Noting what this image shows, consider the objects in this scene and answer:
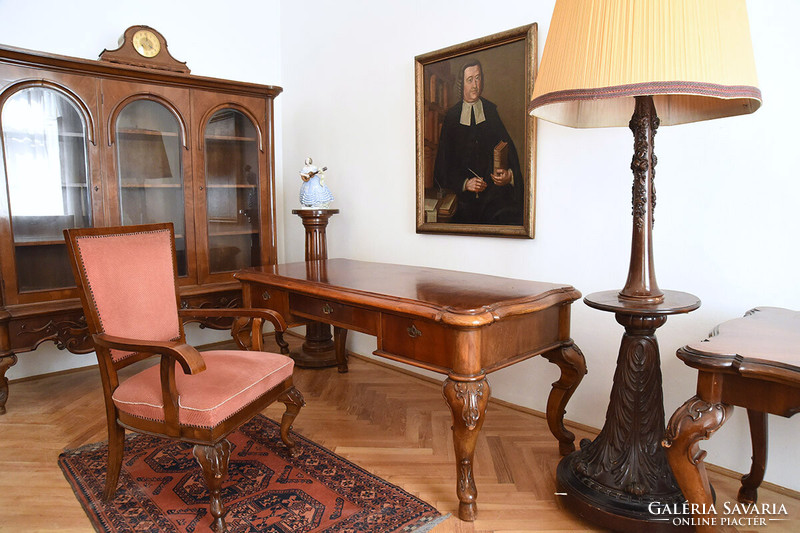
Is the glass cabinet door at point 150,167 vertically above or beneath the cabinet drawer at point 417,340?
above

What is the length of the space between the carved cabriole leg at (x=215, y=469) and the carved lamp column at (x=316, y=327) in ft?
5.67

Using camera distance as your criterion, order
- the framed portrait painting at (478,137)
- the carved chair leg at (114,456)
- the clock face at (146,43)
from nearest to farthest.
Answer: the carved chair leg at (114,456) < the framed portrait painting at (478,137) < the clock face at (146,43)

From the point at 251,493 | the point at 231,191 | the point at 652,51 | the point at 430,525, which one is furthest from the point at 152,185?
the point at 652,51

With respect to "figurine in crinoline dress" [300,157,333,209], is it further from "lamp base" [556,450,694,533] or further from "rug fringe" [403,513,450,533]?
"lamp base" [556,450,694,533]

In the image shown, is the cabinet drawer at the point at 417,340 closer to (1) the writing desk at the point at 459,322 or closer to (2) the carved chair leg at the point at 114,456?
(1) the writing desk at the point at 459,322

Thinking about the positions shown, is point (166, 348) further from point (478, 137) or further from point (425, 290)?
point (478, 137)

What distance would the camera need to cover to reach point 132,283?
2.15 m

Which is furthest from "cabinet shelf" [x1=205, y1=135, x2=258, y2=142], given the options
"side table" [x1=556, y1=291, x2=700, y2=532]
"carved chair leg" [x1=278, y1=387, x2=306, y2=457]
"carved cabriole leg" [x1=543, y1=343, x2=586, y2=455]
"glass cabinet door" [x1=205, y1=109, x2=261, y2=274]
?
"side table" [x1=556, y1=291, x2=700, y2=532]

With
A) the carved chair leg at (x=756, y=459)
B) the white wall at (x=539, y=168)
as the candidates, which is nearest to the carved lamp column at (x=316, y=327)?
the white wall at (x=539, y=168)

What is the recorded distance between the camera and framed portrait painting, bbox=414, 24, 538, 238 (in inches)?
109

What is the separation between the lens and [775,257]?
2057 millimetres

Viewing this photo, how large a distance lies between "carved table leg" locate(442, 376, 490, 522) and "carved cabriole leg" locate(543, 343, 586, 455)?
1.68 feet

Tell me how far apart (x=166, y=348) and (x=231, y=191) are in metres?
2.27

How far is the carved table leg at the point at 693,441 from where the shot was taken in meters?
1.44
